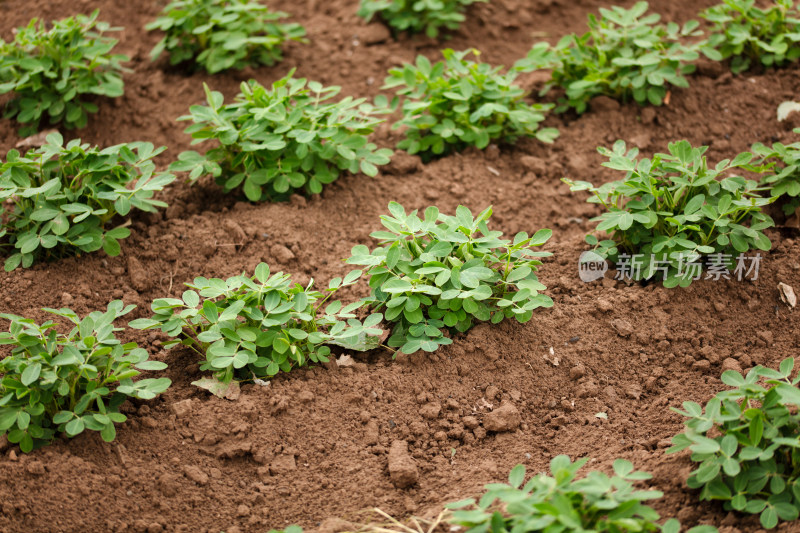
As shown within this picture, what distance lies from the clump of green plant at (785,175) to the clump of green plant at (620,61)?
2.67 ft

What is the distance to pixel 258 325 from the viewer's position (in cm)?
296

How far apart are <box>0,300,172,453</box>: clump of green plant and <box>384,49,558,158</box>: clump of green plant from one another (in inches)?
75.9

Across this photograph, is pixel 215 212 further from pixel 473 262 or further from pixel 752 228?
pixel 752 228

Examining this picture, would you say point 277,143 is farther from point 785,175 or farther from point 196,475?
point 785,175

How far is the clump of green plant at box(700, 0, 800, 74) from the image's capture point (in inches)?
164

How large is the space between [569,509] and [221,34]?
3344mm

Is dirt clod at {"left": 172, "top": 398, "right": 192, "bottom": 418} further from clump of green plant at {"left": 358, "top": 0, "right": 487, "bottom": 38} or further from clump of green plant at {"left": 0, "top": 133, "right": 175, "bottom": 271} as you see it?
clump of green plant at {"left": 358, "top": 0, "right": 487, "bottom": 38}

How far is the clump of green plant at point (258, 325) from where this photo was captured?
2865 mm

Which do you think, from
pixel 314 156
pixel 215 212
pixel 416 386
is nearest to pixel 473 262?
pixel 416 386

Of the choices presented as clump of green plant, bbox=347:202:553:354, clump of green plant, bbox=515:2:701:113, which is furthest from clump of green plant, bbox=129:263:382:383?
clump of green plant, bbox=515:2:701:113

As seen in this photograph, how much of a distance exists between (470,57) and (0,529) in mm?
3740

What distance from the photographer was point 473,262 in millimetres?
3012

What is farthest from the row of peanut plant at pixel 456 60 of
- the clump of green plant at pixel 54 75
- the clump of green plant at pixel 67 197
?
the clump of green plant at pixel 67 197

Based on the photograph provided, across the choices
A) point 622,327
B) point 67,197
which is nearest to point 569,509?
point 622,327
